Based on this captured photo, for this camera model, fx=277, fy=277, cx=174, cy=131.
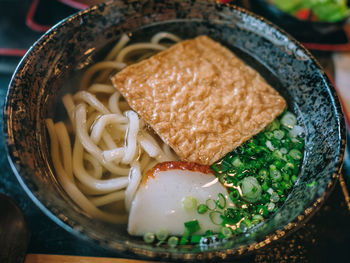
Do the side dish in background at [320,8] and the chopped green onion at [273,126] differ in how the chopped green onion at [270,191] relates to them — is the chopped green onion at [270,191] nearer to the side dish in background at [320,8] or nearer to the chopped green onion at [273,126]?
the chopped green onion at [273,126]

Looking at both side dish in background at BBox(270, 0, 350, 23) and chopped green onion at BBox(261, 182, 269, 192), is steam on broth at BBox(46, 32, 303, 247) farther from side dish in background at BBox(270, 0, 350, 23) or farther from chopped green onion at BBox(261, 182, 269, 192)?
side dish in background at BBox(270, 0, 350, 23)

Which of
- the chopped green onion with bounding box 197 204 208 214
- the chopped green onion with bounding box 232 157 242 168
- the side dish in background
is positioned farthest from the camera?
the side dish in background

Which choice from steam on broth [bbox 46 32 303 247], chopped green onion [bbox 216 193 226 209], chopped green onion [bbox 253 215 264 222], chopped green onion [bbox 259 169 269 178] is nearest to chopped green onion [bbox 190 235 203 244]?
steam on broth [bbox 46 32 303 247]

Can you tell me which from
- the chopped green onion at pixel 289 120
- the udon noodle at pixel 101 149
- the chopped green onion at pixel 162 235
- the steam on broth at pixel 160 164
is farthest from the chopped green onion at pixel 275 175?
the chopped green onion at pixel 162 235

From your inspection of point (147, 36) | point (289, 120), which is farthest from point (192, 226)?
point (147, 36)

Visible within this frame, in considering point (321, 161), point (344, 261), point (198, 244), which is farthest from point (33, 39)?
point (344, 261)

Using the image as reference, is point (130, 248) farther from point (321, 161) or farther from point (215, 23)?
point (215, 23)

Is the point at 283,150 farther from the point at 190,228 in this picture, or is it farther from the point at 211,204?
the point at 190,228
